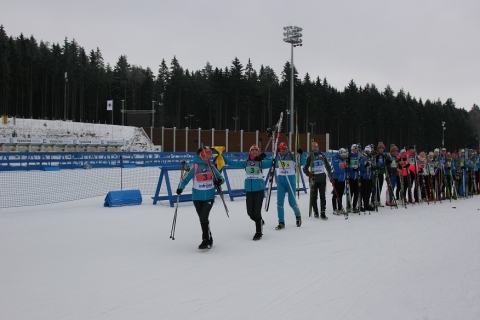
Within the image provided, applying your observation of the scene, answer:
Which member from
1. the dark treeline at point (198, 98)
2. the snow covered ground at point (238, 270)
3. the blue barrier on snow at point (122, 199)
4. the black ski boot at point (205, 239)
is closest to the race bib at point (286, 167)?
the snow covered ground at point (238, 270)

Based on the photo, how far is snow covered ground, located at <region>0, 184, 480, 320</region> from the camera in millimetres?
4531

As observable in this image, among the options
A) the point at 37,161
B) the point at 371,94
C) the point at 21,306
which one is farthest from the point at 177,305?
the point at 371,94

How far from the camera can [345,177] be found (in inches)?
478

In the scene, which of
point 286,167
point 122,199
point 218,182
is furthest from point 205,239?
point 122,199

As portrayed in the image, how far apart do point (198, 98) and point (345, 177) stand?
262 ft

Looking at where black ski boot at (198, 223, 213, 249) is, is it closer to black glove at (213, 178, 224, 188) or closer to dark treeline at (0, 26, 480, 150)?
black glove at (213, 178, 224, 188)

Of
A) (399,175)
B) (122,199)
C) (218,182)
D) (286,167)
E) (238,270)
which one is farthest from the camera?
(399,175)

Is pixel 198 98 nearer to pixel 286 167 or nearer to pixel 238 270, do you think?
pixel 286 167

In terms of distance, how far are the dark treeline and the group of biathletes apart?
173 ft

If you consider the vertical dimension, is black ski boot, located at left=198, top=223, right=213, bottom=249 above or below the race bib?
below

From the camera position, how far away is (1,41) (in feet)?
236

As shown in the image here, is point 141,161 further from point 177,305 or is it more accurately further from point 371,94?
point 371,94

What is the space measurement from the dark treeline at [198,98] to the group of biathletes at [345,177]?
52807mm

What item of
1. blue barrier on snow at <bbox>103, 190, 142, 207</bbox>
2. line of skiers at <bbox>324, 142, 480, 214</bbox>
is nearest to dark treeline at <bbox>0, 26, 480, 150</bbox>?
line of skiers at <bbox>324, 142, 480, 214</bbox>
